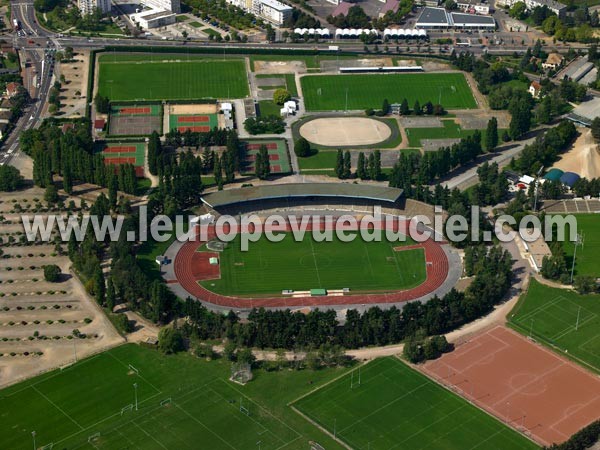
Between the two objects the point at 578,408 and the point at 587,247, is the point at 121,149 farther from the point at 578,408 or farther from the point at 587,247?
the point at 578,408

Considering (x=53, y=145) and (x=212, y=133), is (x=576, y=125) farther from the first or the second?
(x=53, y=145)

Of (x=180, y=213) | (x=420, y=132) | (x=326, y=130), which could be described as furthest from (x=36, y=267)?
(x=420, y=132)

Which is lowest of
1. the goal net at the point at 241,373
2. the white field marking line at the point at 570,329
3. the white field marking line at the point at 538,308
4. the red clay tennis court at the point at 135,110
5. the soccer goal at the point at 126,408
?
the soccer goal at the point at 126,408

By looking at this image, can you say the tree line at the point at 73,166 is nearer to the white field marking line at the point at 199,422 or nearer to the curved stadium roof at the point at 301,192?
the curved stadium roof at the point at 301,192

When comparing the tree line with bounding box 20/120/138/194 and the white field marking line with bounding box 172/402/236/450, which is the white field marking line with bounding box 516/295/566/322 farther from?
the tree line with bounding box 20/120/138/194

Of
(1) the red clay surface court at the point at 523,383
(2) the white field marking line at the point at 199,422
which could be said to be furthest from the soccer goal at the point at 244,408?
(1) the red clay surface court at the point at 523,383

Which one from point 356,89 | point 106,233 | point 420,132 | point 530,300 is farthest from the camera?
point 356,89

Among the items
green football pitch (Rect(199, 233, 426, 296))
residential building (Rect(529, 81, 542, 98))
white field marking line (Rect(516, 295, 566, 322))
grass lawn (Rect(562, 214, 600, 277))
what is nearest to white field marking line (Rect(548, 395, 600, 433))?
white field marking line (Rect(516, 295, 566, 322))
